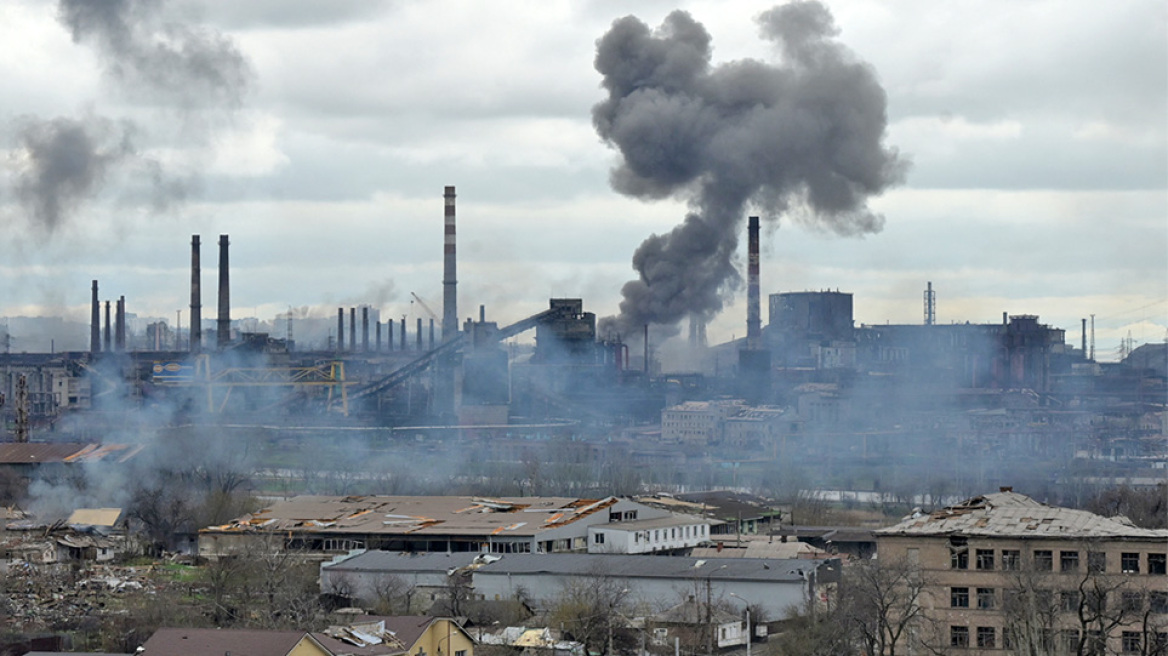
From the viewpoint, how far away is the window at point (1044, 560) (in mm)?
21800

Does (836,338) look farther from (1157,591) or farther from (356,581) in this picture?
(1157,591)

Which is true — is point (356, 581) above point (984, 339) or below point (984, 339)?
below

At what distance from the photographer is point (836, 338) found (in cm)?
8775

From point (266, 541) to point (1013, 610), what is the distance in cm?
1507

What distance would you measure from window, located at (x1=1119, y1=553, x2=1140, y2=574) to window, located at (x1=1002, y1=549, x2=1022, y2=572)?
4.03 ft

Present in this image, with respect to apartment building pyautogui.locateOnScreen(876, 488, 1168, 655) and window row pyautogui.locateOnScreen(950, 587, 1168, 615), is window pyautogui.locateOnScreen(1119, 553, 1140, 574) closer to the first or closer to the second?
apartment building pyautogui.locateOnScreen(876, 488, 1168, 655)

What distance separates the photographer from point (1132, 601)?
2062cm

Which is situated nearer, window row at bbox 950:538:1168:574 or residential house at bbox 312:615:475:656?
residential house at bbox 312:615:475:656

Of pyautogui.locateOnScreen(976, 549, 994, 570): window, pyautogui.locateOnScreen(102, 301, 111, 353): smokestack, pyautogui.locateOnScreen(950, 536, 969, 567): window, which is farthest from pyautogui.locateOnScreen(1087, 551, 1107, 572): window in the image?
pyautogui.locateOnScreen(102, 301, 111, 353): smokestack

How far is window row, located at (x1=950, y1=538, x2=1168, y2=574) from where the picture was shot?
21469mm

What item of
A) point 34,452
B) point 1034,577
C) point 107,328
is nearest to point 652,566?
point 1034,577

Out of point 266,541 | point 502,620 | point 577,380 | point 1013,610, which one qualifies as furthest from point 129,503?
point 577,380

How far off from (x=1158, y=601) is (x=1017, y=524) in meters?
2.36

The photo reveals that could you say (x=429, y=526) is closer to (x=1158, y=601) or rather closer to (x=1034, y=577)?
(x=1034, y=577)
